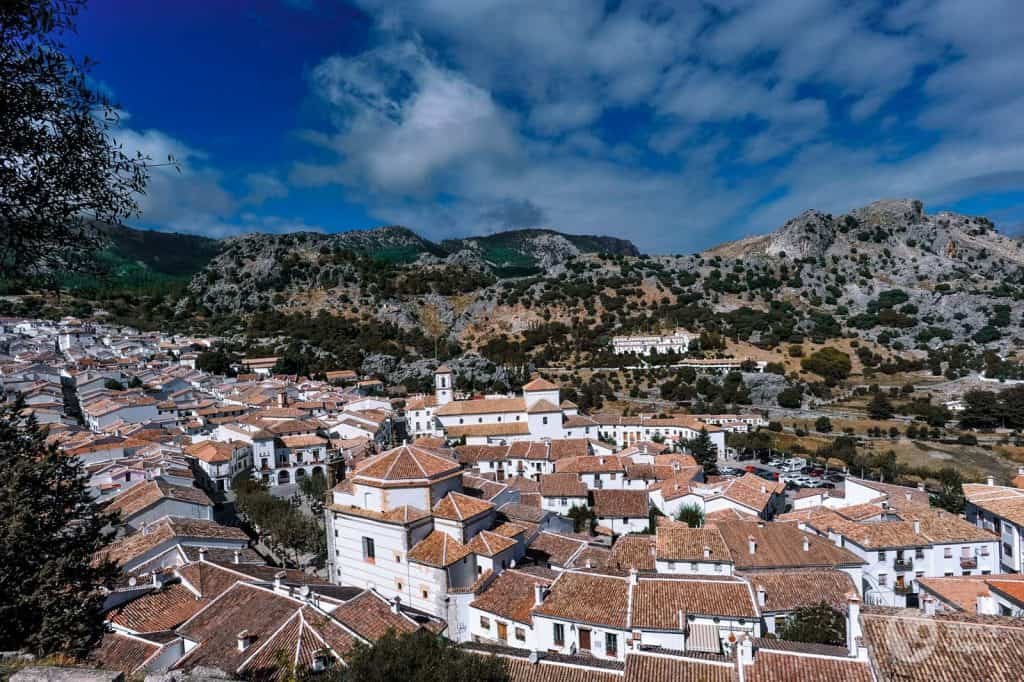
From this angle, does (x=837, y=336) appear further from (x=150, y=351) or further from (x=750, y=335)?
(x=150, y=351)

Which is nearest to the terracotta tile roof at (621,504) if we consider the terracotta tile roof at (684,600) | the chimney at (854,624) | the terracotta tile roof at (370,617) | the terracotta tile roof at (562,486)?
the terracotta tile roof at (562,486)

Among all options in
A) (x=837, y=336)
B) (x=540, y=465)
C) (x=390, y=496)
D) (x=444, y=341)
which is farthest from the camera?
(x=444, y=341)

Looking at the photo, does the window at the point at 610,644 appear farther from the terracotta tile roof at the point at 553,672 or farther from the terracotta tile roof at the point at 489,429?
the terracotta tile roof at the point at 489,429

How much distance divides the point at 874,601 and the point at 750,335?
253ft

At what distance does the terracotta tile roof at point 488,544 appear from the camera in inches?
727

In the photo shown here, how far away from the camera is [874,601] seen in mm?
20672

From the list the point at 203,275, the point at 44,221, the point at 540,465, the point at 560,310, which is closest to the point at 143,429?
the point at 540,465

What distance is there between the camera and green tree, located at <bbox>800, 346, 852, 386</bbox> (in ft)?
247

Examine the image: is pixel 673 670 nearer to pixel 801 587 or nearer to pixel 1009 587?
pixel 801 587

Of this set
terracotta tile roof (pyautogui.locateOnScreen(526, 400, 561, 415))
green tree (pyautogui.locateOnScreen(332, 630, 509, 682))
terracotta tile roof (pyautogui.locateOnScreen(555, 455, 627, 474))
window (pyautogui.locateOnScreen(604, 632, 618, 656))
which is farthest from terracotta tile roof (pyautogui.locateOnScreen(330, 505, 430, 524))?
terracotta tile roof (pyautogui.locateOnScreen(526, 400, 561, 415))

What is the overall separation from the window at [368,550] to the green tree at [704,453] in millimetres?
28963

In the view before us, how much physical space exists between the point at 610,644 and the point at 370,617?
6656 mm

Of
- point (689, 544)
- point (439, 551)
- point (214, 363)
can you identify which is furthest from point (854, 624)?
point (214, 363)

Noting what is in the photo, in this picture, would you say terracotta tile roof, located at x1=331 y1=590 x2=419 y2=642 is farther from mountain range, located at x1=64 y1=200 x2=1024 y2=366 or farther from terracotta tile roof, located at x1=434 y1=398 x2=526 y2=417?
mountain range, located at x1=64 y1=200 x2=1024 y2=366
